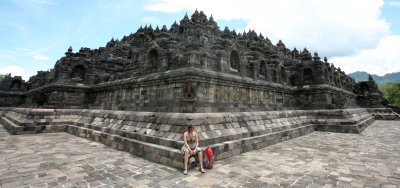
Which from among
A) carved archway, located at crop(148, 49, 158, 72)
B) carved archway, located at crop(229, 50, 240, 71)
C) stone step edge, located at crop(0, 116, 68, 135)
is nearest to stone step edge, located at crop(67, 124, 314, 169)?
stone step edge, located at crop(0, 116, 68, 135)

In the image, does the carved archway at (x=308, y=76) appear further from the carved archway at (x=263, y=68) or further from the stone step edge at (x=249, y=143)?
the stone step edge at (x=249, y=143)

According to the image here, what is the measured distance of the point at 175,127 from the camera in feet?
21.4

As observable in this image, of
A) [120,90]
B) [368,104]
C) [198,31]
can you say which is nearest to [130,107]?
[120,90]

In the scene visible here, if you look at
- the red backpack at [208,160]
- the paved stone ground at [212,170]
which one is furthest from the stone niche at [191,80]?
the paved stone ground at [212,170]

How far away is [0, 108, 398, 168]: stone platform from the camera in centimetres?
638

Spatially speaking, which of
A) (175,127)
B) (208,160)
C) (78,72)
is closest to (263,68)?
(175,127)

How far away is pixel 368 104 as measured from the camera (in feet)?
86.5

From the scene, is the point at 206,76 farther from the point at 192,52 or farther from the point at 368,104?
the point at 368,104

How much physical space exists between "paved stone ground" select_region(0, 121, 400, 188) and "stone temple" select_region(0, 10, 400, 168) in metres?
0.82

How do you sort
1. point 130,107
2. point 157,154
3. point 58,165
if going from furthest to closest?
1. point 130,107
2. point 157,154
3. point 58,165

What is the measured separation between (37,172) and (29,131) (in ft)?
28.8

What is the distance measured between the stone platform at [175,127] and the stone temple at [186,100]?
0.04 meters

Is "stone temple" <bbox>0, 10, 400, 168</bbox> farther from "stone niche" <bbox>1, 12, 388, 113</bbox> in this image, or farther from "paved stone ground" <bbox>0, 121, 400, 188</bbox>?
"paved stone ground" <bbox>0, 121, 400, 188</bbox>

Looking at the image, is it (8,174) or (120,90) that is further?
(120,90)
